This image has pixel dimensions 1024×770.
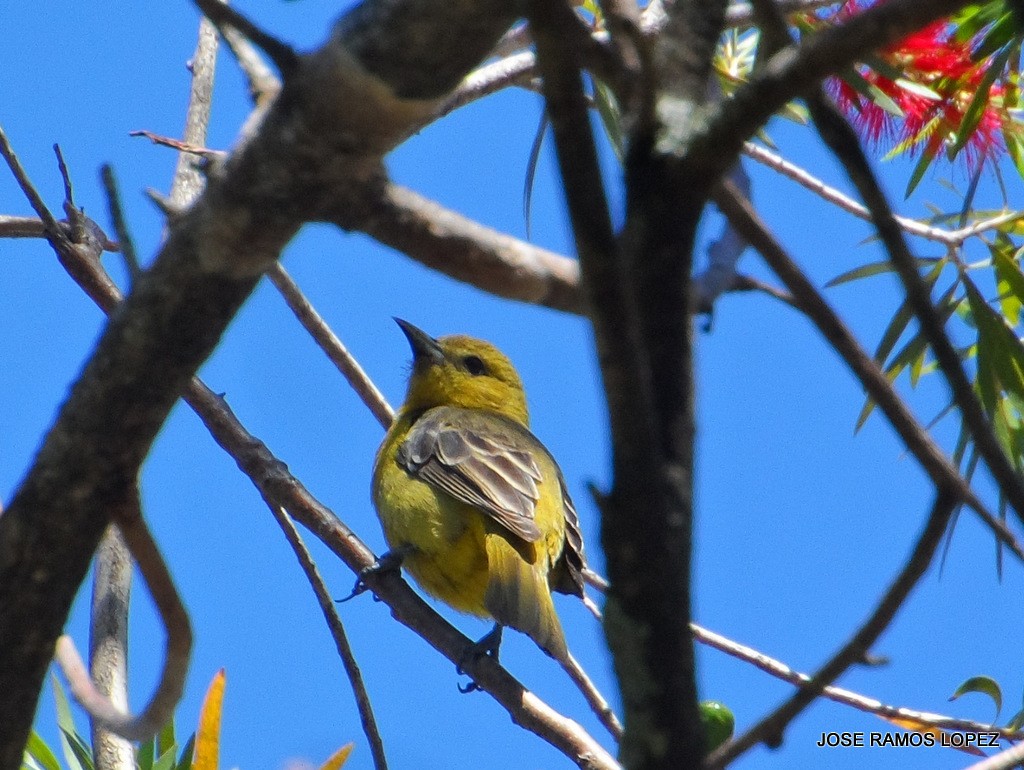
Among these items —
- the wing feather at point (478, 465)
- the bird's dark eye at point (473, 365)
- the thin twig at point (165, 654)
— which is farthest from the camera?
the bird's dark eye at point (473, 365)

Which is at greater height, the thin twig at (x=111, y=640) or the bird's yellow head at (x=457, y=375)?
the bird's yellow head at (x=457, y=375)

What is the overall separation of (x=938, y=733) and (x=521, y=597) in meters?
1.84

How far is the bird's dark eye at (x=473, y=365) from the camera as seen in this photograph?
8.09m

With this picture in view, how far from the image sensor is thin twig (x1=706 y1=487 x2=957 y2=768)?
147 cm

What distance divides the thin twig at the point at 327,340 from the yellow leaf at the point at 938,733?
2374 mm

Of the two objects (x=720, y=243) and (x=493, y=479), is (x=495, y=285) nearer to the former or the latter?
(x=720, y=243)

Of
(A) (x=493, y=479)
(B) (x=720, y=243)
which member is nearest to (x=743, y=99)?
(B) (x=720, y=243)

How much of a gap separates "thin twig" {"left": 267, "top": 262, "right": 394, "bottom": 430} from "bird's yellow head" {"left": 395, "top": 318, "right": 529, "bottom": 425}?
8.31 ft

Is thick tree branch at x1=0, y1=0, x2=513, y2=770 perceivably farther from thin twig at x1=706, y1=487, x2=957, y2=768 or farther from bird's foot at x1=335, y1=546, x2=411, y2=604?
bird's foot at x1=335, y1=546, x2=411, y2=604

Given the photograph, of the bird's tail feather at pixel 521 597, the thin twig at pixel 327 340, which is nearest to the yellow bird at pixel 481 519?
the bird's tail feather at pixel 521 597

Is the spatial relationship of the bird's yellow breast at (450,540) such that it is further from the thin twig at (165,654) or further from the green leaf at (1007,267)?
the thin twig at (165,654)

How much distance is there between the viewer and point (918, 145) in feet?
17.4

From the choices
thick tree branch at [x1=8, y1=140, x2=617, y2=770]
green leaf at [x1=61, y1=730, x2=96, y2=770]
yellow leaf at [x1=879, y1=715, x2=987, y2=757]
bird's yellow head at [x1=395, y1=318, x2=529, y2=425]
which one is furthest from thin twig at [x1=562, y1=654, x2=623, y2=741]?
bird's yellow head at [x1=395, y1=318, x2=529, y2=425]

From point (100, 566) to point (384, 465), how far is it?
2.59 m
